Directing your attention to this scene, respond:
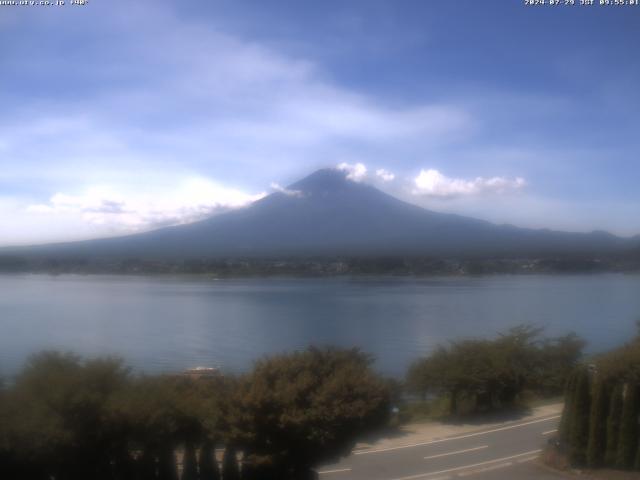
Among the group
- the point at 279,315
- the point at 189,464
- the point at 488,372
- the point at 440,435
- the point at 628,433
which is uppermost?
the point at 189,464

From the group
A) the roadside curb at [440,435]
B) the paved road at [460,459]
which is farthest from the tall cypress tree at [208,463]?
the roadside curb at [440,435]

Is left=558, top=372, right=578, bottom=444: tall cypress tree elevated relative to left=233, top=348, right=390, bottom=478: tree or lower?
lower

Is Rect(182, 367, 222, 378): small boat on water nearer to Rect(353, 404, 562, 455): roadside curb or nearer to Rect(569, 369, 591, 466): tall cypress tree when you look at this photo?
Rect(353, 404, 562, 455): roadside curb

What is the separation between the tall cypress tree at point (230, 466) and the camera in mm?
6105

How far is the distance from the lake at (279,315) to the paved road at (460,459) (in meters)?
5.30

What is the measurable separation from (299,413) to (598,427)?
3.96m

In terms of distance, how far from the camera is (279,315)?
1032 inches

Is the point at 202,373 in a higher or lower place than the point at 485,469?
higher

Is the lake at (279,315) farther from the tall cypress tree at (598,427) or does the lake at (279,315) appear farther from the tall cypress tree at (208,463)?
the tall cypress tree at (598,427)

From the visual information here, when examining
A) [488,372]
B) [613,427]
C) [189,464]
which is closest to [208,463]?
[189,464]

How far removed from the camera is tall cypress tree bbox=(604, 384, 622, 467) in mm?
7234

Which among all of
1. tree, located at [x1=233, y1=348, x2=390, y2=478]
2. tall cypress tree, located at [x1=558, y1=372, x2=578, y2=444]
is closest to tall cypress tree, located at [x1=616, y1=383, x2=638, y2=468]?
tall cypress tree, located at [x1=558, y1=372, x2=578, y2=444]

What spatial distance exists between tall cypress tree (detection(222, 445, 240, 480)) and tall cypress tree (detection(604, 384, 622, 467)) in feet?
15.0

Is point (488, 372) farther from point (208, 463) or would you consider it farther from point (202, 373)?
point (208, 463)
